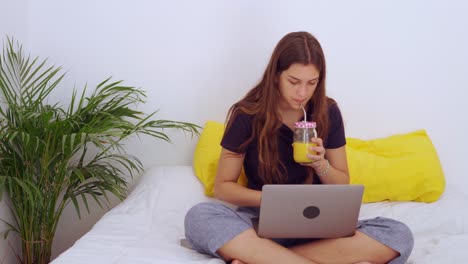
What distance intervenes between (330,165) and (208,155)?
588 millimetres

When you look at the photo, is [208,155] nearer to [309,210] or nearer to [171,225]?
[171,225]

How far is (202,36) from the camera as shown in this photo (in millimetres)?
2469

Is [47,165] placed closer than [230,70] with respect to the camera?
Yes

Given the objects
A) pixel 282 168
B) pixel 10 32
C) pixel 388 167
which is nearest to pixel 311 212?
pixel 282 168

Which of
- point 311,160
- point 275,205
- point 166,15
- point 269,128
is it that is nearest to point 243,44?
point 166,15

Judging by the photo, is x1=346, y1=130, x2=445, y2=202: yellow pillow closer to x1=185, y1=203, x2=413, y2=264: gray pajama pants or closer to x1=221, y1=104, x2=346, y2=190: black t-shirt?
x1=221, y1=104, x2=346, y2=190: black t-shirt

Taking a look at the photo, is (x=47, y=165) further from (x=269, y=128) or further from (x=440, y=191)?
(x=440, y=191)

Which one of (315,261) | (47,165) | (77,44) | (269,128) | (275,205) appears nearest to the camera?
(275,205)

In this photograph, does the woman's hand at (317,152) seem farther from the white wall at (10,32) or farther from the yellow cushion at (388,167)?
the white wall at (10,32)

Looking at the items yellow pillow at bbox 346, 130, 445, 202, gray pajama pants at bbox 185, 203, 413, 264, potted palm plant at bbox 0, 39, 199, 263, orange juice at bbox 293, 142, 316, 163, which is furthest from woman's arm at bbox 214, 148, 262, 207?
yellow pillow at bbox 346, 130, 445, 202

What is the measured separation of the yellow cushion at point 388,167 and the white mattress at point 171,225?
0.04 metres

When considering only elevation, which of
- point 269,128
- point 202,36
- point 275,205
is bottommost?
point 275,205

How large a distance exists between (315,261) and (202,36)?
1216 millimetres

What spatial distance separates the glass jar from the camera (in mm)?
1660
